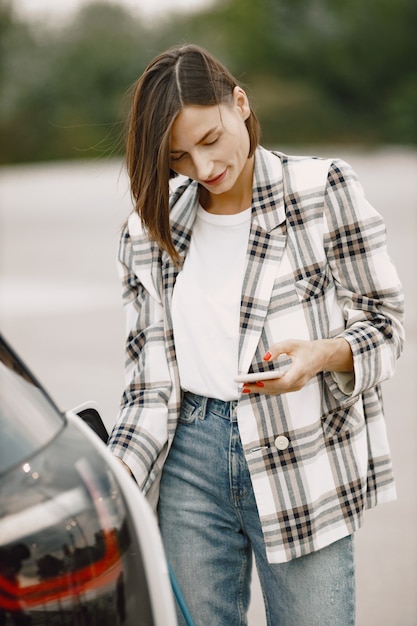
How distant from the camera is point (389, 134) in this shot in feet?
114

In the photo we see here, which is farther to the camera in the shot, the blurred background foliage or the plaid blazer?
the blurred background foliage

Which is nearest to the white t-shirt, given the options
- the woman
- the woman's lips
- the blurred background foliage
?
the woman

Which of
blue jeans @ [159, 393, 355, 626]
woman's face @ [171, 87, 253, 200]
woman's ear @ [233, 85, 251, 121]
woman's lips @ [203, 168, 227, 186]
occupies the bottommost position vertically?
blue jeans @ [159, 393, 355, 626]

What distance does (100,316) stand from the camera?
9.23 m

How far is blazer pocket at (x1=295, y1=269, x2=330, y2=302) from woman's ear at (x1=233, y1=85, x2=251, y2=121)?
0.37 m

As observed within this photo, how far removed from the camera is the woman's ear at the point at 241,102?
225cm

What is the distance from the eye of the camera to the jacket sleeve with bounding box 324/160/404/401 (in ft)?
7.07

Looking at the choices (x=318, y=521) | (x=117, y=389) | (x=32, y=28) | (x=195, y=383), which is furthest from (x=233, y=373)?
(x=32, y=28)

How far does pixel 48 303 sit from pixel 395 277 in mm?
8101

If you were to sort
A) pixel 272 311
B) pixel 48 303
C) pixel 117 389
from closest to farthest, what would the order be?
pixel 272 311 < pixel 117 389 < pixel 48 303

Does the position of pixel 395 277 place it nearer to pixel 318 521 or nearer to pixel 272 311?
pixel 272 311

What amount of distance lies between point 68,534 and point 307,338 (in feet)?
2.52

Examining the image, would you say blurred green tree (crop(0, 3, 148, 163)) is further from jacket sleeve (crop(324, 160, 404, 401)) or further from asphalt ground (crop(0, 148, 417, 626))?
jacket sleeve (crop(324, 160, 404, 401))

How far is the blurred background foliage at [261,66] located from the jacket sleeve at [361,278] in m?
31.3
